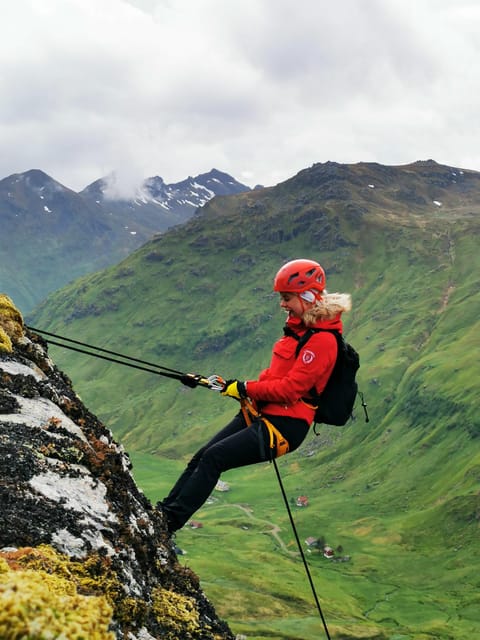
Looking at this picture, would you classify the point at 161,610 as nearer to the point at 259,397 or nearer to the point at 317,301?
the point at 259,397

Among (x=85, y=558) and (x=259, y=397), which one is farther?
(x=259, y=397)

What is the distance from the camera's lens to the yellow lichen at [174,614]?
9.56m

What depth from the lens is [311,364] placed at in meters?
12.8

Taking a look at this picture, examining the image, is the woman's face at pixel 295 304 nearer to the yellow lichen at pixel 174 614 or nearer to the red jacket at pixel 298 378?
the red jacket at pixel 298 378

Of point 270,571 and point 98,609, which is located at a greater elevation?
point 270,571

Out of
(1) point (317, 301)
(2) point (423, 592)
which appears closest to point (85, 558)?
(1) point (317, 301)

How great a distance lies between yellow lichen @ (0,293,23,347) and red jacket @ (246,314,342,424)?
6132mm

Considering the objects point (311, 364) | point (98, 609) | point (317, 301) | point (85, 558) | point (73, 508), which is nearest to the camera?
point (98, 609)

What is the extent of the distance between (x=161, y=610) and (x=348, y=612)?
163m

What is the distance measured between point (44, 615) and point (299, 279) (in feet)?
31.9

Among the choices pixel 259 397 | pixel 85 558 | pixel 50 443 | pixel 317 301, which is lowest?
pixel 85 558

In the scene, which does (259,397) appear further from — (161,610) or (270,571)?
(270,571)

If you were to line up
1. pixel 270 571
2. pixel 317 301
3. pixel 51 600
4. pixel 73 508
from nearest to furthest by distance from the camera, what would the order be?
pixel 51 600, pixel 73 508, pixel 317 301, pixel 270 571

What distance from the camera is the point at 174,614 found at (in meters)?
10.0
